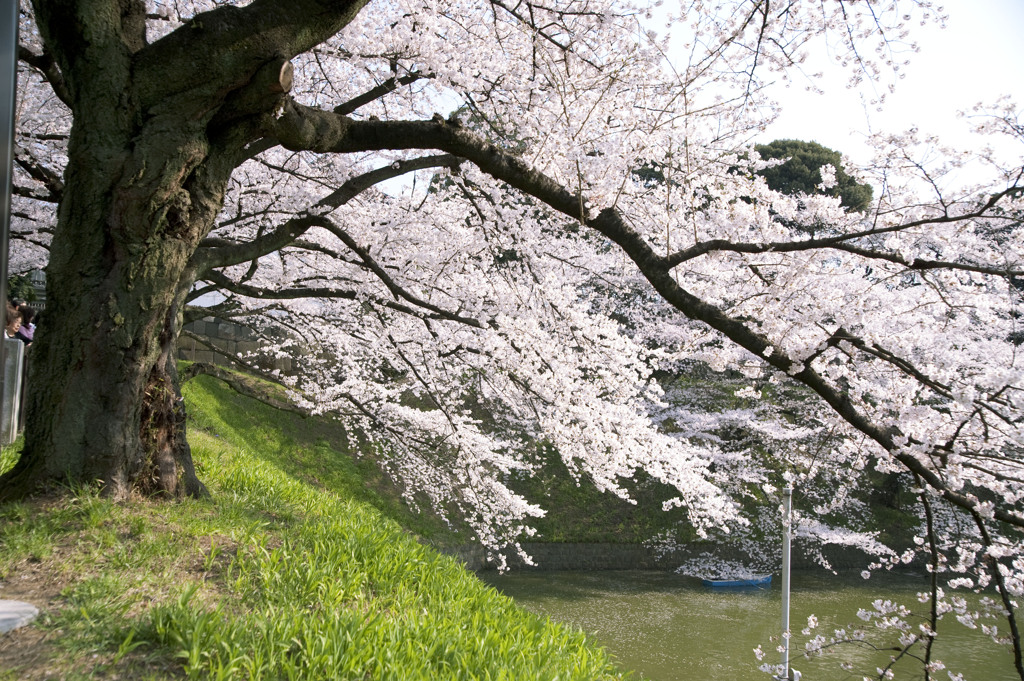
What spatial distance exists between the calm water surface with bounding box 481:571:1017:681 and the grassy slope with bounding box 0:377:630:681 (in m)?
4.09

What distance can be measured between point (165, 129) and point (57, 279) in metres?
0.87

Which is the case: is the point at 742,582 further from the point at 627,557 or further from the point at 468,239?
the point at 468,239

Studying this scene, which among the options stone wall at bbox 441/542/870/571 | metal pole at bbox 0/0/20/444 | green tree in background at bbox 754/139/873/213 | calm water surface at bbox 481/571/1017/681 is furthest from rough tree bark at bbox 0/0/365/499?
green tree in background at bbox 754/139/873/213

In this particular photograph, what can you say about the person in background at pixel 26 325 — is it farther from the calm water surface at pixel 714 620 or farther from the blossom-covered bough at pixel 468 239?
the calm water surface at pixel 714 620

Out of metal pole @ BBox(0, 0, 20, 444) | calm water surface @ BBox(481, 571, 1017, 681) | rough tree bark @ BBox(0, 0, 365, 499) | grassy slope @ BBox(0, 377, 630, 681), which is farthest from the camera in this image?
calm water surface @ BBox(481, 571, 1017, 681)

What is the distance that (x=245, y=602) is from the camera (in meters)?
2.82

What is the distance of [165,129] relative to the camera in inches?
125

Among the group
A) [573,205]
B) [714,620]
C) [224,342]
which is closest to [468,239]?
[573,205]

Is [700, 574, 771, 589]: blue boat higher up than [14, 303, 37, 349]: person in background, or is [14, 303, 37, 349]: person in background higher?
[14, 303, 37, 349]: person in background

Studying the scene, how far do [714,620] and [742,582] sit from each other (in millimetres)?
2238

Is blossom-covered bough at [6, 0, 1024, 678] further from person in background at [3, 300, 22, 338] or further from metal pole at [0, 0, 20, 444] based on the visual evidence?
metal pole at [0, 0, 20, 444]

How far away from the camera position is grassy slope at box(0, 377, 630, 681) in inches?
91.0

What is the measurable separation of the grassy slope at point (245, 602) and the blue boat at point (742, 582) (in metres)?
9.30

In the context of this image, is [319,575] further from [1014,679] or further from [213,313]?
[1014,679]
